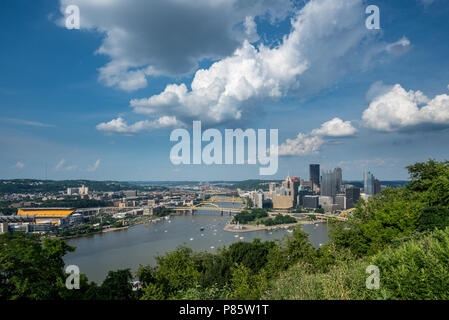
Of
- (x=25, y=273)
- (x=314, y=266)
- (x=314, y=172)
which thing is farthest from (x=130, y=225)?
(x=314, y=172)

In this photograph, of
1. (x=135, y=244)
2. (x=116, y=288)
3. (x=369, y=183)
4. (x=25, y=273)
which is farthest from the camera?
(x=369, y=183)

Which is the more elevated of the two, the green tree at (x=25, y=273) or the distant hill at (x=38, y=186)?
the green tree at (x=25, y=273)

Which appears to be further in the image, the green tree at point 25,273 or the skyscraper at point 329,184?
the skyscraper at point 329,184

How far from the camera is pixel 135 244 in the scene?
13.9m

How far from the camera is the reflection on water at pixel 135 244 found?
9914 mm

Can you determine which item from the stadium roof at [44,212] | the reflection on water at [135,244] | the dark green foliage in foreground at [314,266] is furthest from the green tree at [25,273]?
the stadium roof at [44,212]

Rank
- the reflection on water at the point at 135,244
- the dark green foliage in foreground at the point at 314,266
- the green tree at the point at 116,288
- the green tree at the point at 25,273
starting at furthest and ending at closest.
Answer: the reflection on water at the point at 135,244 < the green tree at the point at 25,273 < the green tree at the point at 116,288 < the dark green foliage in foreground at the point at 314,266

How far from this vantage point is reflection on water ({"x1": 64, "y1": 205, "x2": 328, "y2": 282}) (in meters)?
9.91

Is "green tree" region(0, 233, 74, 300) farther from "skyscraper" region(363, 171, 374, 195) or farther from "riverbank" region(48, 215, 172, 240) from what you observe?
"skyscraper" region(363, 171, 374, 195)

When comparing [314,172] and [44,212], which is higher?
[314,172]

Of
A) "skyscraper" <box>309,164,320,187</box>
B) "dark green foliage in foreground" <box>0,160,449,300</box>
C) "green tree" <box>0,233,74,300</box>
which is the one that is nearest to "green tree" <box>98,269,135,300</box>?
"dark green foliage in foreground" <box>0,160,449,300</box>

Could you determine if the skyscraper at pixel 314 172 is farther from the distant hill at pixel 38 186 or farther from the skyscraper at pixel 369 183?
the distant hill at pixel 38 186

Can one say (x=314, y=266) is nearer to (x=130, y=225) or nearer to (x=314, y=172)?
(x=130, y=225)
